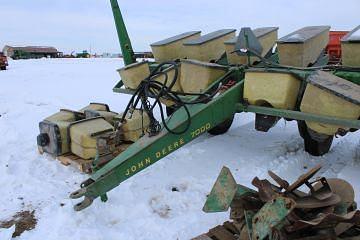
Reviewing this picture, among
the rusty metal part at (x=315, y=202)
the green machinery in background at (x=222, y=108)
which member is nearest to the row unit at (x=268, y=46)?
the green machinery in background at (x=222, y=108)

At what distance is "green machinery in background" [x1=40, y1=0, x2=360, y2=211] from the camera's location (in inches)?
140

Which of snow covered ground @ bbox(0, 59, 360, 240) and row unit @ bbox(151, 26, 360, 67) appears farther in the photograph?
row unit @ bbox(151, 26, 360, 67)

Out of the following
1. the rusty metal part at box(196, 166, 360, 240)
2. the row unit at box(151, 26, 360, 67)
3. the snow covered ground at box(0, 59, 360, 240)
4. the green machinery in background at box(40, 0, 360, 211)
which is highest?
the row unit at box(151, 26, 360, 67)

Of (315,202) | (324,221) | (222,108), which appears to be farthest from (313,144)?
(324,221)

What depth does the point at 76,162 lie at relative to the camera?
184 inches

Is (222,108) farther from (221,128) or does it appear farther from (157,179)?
(221,128)

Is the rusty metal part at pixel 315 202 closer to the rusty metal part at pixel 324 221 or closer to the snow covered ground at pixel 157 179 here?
the rusty metal part at pixel 324 221

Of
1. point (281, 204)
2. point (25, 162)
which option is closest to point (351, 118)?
point (281, 204)

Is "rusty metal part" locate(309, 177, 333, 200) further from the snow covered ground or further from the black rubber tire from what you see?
the black rubber tire

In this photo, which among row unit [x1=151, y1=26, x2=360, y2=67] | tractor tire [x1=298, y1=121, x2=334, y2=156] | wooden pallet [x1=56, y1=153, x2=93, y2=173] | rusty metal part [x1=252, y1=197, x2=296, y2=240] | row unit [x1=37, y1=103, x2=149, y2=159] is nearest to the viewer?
rusty metal part [x1=252, y1=197, x2=296, y2=240]

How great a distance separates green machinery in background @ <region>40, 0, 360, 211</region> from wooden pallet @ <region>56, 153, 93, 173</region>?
503 millimetres

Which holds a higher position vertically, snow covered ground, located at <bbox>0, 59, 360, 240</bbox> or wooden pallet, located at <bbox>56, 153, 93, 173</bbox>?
wooden pallet, located at <bbox>56, 153, 93, 173</bbox>

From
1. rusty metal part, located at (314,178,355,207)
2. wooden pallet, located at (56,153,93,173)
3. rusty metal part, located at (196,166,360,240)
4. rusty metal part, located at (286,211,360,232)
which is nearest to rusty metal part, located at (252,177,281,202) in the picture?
rusty metal part, located at (196,166,360,240)

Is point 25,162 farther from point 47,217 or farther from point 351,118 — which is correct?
point 351,118
